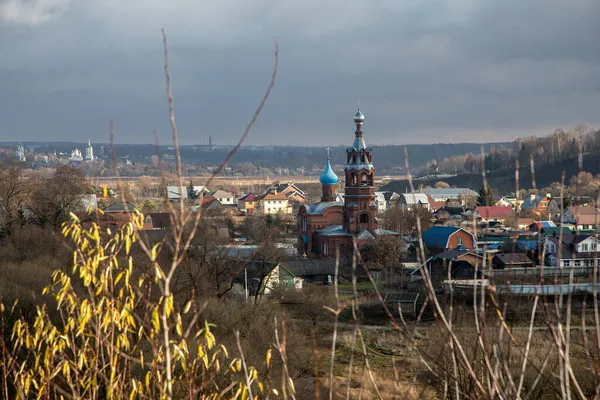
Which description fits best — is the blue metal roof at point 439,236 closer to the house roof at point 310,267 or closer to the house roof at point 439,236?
the house roof at point 439,236

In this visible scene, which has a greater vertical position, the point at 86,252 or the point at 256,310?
the point at 86,252

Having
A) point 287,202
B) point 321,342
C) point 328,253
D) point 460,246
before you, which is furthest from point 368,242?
point 287,202

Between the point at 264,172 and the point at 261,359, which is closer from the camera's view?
the point at 261,359

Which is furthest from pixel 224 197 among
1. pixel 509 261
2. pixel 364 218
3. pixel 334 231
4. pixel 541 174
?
pixel 509 261

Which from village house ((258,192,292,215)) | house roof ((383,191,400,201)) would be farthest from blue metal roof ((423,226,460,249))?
house roof ((383,191,400,201))

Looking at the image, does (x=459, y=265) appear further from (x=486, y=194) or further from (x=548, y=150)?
(x=548, y=150)

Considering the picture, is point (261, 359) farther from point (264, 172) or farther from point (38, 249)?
point (264, 172)

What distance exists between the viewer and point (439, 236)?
34.8 meters

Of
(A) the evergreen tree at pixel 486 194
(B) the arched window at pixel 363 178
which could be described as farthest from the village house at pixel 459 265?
(B) the arched window at pixel 363 178

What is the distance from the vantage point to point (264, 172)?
180 meters

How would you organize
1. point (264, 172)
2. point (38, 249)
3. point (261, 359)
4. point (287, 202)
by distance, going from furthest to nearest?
1. point (264, 172)
2. point (287, 202)
3. point (38, 249)
4. point (261, 359)

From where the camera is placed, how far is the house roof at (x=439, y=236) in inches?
1336

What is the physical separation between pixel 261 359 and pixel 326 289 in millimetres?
13592

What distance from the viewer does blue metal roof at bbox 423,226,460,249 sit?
3397cm
